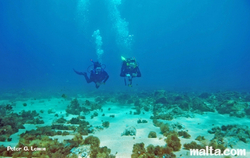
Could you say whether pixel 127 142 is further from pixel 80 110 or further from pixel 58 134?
pixel 80 110

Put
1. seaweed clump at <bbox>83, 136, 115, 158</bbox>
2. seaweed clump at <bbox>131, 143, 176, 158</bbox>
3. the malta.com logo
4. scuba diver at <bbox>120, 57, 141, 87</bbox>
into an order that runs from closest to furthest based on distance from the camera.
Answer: seaweed clump at <bbox>131, 143, 176, 158</bbox>, seaweed clump at <bbox>83, 136, 115, 158</bbox>, the malta.com logo, scuba diver at <bbox>120, 57, 141, 87</bbox>

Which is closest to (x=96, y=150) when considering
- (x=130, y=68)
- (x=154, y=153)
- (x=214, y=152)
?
(x=154, y=153)

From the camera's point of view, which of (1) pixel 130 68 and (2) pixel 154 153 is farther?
(1) pixel 130 68

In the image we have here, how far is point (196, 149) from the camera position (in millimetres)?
4844

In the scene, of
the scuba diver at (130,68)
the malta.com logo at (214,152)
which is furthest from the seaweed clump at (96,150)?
the scuba diver at (130,68)

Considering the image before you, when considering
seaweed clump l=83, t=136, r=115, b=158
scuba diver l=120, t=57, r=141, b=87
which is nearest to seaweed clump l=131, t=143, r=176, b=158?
seaweed clump l=83, t=136, r=115, b=158

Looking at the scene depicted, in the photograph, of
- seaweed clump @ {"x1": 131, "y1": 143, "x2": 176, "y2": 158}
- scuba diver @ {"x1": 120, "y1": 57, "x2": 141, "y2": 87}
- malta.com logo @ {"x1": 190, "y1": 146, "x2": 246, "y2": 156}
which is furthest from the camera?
scuba diver @ {"x1": 120, "y1": 57, "x2": 141, "y2": 87}

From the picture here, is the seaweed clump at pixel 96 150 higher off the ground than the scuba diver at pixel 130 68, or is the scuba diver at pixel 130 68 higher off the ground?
the scuba diver at pixel 130 68

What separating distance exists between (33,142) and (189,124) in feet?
25.2

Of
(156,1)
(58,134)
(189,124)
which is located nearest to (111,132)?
(58,134)

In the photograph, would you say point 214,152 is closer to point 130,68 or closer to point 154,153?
point 154,153

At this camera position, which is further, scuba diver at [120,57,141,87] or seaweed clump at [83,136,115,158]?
scuba diver at [120,57,141,87]

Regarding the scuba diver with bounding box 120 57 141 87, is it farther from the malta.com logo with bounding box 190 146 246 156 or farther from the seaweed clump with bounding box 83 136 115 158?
the malta.com logo with bounding box 190 146 246 156

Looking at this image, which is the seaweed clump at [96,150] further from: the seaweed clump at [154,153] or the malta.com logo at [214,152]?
the malta.com logo at [214,152]
